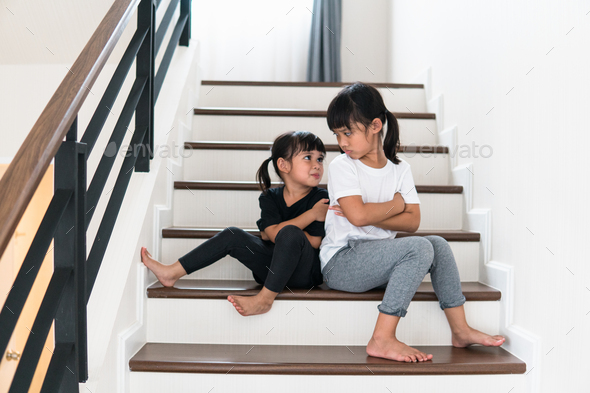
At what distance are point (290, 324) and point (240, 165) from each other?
834 millimetres

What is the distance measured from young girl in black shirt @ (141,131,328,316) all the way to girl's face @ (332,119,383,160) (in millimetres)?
161

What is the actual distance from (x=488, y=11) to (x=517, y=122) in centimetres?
52

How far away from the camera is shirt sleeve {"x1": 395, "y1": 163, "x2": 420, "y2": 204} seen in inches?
55.7

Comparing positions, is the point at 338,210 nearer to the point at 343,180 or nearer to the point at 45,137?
the point at 343,180

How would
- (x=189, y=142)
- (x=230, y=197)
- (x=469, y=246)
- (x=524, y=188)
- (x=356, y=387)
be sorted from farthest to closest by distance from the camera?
(x=189, y=142), (x=230, y=197), (x=469, y=246), (x=524, y=188), (x=356, y=387)

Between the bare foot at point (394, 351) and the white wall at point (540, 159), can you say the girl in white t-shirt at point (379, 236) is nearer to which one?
the bare foot at point (394, 351)

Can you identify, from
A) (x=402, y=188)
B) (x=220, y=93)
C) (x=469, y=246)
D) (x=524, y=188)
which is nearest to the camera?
(x=524, y=188)

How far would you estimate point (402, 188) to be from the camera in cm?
142

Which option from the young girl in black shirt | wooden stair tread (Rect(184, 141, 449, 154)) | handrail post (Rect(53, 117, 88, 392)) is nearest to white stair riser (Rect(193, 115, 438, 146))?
wooden stair tread (Rect(184, 141, 449, 154))

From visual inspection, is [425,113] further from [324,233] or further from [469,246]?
[324,233]

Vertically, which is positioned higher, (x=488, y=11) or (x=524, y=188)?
(x=488, y=11)

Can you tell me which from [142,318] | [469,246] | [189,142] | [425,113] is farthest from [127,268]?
[425,113]

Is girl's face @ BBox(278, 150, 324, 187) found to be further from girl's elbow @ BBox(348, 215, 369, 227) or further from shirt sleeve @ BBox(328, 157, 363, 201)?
girl's elbow @ BBox(348, 215, 369, 227)

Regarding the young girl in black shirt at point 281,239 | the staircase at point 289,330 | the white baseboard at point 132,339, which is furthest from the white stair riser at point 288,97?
the white baseboard at point 132,339
